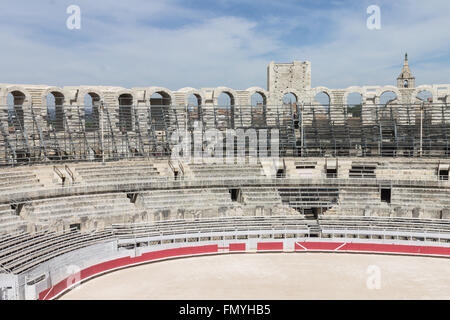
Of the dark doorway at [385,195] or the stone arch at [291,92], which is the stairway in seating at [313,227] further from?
the stone arch at [291,92]

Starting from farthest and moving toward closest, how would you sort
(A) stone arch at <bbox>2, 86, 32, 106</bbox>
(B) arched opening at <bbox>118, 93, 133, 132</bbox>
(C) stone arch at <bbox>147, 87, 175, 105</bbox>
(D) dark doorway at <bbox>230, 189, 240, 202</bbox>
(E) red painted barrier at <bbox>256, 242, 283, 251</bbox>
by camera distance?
1. (C) stone arch at <bbox>147, 87, 175, 105</bbox>
2. (B) arched opening at <bbox>118, 93, 133, 132</bbox>
3. (A) stone arch at <bbox>2, 86, 32, 106</bbox>
4. (D) dark doorway at <bbox>230, 189, 240, 202</bbox>
5. (E) red painted barrier at <bbox>256, 242, 283, 251</bbox>

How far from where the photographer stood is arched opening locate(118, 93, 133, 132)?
34000 mm

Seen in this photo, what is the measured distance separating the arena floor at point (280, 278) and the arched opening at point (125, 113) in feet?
50.7

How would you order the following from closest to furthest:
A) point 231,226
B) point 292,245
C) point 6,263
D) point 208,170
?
point 6,263 → point 292,245 → point 231,226 → point 208,170

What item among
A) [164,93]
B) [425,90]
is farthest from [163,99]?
[425,90]

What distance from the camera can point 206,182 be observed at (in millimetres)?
28578

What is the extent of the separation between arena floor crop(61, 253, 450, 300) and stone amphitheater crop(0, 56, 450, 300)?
97 centimetres

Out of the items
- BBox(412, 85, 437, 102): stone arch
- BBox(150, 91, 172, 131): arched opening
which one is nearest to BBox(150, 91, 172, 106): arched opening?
BBox(150, 91, 172, 131): arched opening

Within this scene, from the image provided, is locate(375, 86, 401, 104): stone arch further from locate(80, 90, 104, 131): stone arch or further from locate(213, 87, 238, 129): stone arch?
locate(80, 90, 104, 131): stone arch

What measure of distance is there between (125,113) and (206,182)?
1034 cm
